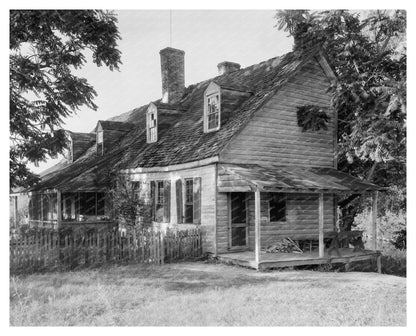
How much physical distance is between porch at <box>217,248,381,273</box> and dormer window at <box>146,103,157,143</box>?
26.7 ft

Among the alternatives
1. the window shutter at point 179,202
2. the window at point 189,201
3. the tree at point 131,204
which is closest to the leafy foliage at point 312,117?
the window at point 189,201

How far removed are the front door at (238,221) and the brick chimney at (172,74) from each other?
33.7ft

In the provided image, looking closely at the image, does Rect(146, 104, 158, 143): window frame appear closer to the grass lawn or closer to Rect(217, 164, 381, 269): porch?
Rect(217, 164, 381, 269): porch

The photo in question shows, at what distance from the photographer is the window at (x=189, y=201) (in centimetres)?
1786

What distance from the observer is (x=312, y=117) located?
1788cm

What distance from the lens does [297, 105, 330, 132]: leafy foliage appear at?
702 inches

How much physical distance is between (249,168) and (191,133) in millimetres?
4153

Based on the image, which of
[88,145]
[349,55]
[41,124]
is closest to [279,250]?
[349,55]

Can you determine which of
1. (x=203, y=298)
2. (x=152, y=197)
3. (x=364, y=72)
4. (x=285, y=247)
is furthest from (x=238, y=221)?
(x=364, y=72)

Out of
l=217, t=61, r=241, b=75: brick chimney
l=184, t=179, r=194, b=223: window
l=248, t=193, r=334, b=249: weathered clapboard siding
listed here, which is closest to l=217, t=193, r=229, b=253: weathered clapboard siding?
l=248, t=193, r=334, b=249: weathered clapboard siding

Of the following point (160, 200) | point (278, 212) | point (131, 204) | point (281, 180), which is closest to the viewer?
point (281, 180)

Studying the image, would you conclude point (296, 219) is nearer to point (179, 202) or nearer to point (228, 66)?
point (179, 202)

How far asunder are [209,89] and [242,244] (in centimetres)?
624
